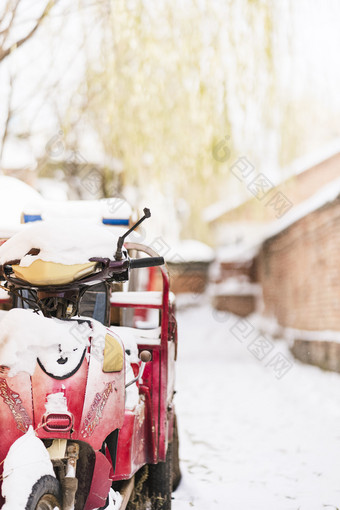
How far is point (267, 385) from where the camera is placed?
11297 mm

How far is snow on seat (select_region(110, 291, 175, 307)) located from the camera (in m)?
3.33

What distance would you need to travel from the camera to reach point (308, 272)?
1412 cm

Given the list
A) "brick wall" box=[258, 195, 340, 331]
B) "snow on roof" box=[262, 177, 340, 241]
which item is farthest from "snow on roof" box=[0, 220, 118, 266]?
"brick wall" box=[258, 195, 340, 331]

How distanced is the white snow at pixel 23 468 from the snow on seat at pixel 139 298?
1.26 m

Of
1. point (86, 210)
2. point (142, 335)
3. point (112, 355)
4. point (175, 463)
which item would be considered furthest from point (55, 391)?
point (175, 463)

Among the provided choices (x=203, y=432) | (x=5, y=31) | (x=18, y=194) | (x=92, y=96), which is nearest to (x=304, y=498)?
(x=203, y=432)

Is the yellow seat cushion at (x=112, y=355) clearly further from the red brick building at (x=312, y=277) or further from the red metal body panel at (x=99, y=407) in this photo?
the red brick building at (x=312, y=277)

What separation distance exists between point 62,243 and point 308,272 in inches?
481

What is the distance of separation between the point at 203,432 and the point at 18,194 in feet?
11.9

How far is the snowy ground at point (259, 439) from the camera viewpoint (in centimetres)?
437

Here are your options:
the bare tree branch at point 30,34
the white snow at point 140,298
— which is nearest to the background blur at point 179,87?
the bare tree branch at point 30,34

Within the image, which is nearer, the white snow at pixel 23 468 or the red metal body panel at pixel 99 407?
the white snow at pixel 23 468

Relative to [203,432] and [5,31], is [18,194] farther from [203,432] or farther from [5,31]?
[203,432]

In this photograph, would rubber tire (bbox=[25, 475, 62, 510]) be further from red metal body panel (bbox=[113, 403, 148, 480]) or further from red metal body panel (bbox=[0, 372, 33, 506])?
red metal body panel (bbox=[113, 403, 148, 480])
